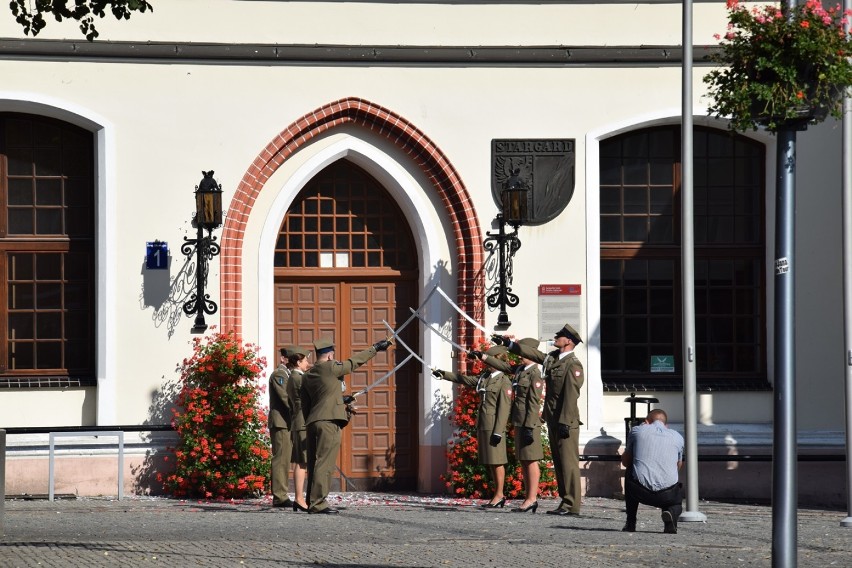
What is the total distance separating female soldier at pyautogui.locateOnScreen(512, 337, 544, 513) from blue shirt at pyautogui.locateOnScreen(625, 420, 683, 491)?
80.9 inches

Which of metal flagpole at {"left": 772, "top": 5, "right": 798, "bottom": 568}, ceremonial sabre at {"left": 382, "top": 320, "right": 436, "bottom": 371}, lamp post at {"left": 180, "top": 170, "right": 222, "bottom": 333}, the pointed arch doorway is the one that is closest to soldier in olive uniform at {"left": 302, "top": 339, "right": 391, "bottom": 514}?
ceremonial sabre at {"left": 382, "top": 320, "right": 436, "bottom": 371}

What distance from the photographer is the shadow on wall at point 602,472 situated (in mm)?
16156

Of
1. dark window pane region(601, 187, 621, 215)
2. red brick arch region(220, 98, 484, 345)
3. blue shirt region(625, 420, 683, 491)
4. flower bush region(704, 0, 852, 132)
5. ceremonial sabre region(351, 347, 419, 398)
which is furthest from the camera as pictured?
dark window pane region(601, 187, 621, 215)

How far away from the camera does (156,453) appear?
15805 millimetres

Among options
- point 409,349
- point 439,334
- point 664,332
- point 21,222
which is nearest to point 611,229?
point 664,332

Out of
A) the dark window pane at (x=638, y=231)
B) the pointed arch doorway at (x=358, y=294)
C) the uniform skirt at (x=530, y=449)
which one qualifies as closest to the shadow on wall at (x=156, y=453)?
the pointed arch doorway at (x=358, y=294)

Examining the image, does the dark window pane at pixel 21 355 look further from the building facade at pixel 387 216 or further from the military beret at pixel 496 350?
the military beret at pixel 496 350

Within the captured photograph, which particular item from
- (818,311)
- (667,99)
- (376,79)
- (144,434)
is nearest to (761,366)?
(818,311)

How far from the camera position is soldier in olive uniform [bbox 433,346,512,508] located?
14.8 metres

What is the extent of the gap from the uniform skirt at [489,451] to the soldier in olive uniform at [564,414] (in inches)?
28.6

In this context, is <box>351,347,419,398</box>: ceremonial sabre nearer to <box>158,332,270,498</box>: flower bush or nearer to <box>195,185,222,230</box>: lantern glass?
<box>158,332,270,498</box>: flower bush

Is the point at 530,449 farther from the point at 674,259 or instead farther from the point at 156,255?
the point at 156,255

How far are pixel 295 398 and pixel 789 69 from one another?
7726mm

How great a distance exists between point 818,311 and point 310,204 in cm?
587
